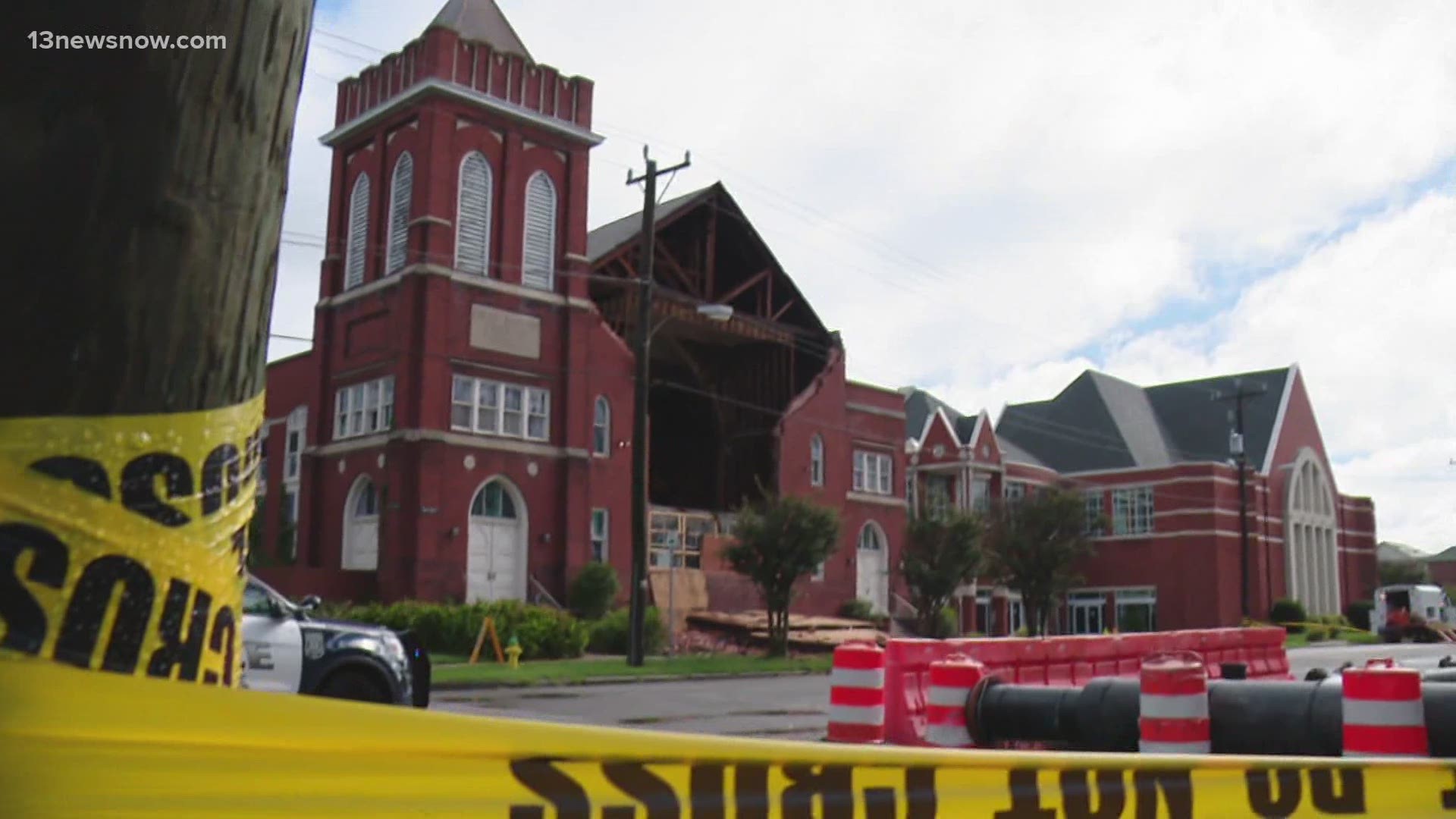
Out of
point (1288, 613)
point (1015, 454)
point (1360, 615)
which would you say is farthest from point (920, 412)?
point (1360, 615)

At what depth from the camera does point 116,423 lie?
188 cm

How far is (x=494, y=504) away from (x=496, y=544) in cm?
110

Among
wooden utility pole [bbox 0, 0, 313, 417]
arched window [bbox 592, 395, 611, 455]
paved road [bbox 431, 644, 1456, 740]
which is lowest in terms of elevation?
paved road [bbox 431, 644, 1456, 740]

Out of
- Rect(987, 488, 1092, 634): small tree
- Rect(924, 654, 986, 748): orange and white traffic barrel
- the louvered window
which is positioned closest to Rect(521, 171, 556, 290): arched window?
the louvered window

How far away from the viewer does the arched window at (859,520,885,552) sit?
152 feet

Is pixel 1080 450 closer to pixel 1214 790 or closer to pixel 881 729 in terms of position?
pixel 881 729

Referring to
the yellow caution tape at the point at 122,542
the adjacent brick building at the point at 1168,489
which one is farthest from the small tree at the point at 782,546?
the yellow caution tape at the point at 122,542

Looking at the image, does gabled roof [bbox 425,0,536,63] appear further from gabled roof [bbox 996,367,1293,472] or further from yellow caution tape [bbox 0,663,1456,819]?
gabled roof [bbox 996,367,1293,472]

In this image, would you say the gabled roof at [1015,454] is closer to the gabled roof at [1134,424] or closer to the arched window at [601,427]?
the gabled roof at [1134,424]

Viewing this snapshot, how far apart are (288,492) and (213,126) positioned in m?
38.9

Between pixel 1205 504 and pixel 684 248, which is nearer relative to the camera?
pixel 684 248

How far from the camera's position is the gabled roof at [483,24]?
115 ft

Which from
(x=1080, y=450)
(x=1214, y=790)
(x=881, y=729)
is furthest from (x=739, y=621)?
(x=1080, y=450)

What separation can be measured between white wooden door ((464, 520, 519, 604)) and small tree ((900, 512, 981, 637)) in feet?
39.1
